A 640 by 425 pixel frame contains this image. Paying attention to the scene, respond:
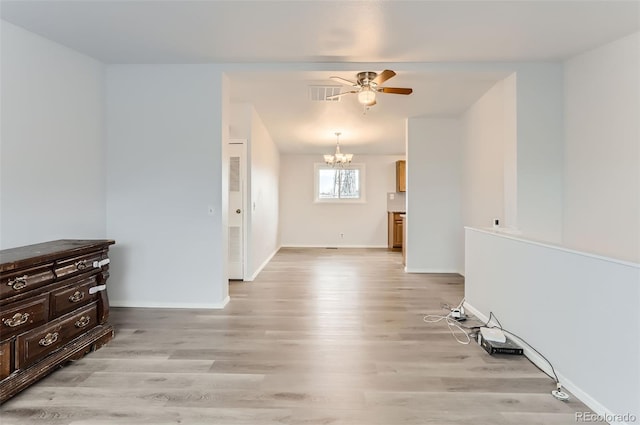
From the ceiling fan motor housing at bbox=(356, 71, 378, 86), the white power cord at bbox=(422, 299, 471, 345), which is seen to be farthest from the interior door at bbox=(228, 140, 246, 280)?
the white power cord at bbox=(422, 299, 471, 345)

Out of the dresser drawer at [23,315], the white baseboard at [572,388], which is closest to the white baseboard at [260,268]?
the dresser drawer at [23,315]

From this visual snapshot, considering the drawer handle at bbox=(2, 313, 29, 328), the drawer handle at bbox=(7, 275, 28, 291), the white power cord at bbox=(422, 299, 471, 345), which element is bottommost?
the white power cord at bbox=(422, 299, 471, 345)

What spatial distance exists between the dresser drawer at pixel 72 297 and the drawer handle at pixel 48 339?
127 mm

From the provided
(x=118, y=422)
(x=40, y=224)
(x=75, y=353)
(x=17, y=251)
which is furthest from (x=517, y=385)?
(x=40, y=224)

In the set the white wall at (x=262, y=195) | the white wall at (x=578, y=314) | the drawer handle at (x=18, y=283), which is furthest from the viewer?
the white wall at (x=262, y=195)

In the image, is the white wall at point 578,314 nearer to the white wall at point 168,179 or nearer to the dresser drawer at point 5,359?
the white wall at point 168,179

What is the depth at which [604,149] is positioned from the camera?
2.84 metres

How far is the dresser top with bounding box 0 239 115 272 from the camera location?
6.05ft

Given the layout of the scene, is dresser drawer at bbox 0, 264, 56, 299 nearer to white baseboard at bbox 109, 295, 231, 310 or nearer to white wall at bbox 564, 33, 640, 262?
white baseboard at bbox 109, 295, 231, 310

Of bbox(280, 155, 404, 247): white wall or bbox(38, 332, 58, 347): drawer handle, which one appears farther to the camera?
bbox(280, 155, 404, 247): white wall

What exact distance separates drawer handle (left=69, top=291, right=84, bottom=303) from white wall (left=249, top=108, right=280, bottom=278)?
8.17ft

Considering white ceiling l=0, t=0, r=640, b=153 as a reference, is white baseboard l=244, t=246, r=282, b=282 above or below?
below

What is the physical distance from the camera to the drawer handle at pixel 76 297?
7.40 ft

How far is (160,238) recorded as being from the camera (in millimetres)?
3436
